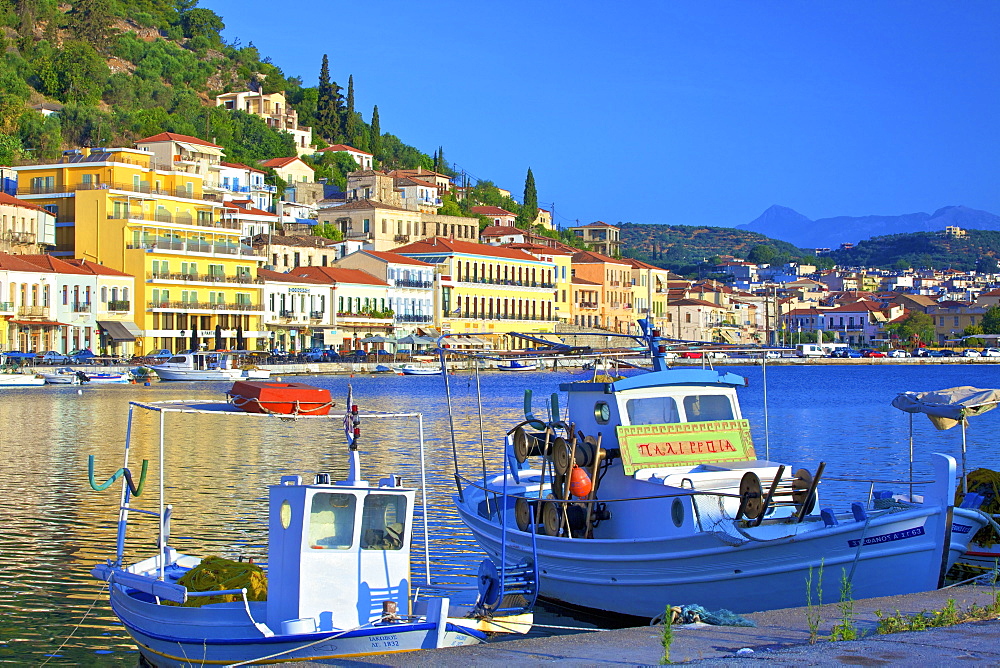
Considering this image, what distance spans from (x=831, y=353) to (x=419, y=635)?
12720cm

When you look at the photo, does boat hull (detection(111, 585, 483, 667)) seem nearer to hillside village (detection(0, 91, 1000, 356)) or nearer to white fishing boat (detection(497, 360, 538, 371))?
white fishing boat (detection(497, 360, 538, 371))

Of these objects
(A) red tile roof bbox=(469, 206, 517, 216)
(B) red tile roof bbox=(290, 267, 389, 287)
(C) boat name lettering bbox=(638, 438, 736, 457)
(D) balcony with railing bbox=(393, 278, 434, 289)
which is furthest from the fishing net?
(A) red tile roof bbox=(469, 206, 517, 216)

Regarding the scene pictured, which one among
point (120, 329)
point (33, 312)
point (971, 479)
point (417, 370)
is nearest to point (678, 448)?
point (971, 479)

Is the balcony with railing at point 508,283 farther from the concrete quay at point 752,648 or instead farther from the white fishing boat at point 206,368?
the concrete quay at point 752,648

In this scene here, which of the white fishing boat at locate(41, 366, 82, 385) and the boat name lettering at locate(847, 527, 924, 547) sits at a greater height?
the white fishing boat at locate(41, 366, 82, 385)

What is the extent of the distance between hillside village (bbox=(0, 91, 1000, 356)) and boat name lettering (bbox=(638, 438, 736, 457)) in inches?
1473

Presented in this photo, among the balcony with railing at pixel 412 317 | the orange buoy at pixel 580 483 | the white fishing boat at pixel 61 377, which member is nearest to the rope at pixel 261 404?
the orange buoy at pixel 580 483

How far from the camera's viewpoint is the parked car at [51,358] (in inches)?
2815

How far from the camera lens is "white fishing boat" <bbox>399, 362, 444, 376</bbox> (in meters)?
86.8

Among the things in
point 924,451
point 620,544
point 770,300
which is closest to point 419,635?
point 620,544

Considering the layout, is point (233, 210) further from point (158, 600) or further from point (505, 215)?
point (158, 600)

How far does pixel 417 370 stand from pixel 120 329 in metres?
20.5

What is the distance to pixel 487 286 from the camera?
105875mm

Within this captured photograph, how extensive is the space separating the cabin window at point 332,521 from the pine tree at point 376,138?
129561 millimetres
